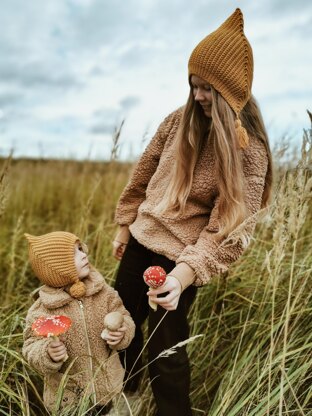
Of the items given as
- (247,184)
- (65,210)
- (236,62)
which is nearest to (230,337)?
(247,184)

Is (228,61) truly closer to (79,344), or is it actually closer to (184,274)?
(184,274)

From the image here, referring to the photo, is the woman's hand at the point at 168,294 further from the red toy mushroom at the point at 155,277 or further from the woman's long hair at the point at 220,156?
the woman's long hair at the point at 220,156

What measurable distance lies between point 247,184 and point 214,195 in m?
0.14

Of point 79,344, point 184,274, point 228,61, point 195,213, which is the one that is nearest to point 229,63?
point 228,61

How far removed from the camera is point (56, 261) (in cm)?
162

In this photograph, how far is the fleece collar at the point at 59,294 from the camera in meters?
1.62

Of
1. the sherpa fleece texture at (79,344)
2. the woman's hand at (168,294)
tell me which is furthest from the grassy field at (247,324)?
the woman's hand at (168,294)

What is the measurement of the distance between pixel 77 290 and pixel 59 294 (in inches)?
2.6

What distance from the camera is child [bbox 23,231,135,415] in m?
1.62

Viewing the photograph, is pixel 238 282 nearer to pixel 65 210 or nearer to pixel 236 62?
pixel 236 62

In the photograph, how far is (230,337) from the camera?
7.59 feet

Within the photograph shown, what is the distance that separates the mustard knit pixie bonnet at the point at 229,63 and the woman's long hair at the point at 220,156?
35 millimetres

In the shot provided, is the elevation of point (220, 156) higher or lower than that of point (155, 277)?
higher

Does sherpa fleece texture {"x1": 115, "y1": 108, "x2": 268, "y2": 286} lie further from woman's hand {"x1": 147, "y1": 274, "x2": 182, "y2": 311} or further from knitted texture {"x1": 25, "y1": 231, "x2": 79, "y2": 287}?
knitted texture {"x1": 25, "y1": 231, "x2": 79, "y2": 287}
